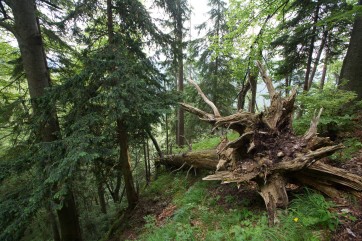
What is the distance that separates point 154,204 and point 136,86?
4059 mm

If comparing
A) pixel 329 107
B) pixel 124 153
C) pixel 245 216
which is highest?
pixel 329 107

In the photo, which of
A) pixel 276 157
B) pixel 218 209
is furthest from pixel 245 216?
pixel 276 157

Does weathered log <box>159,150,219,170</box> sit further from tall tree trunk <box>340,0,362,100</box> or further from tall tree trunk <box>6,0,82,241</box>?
tall tree trunk <box>340,0,362,100</box>

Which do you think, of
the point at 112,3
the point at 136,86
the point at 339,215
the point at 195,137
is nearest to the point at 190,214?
the point at 339,215

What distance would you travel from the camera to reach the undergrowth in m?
2.81

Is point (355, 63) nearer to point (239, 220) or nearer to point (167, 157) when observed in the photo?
point (239, 220)

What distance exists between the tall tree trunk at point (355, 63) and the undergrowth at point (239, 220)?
4099mm

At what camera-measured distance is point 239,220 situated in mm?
3715

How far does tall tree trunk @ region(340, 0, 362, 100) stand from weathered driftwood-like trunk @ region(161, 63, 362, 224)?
2718mm

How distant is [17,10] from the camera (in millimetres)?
5355

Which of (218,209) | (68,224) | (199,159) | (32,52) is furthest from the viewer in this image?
(199,159)

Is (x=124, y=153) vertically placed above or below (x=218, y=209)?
above

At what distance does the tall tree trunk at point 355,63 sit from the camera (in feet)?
18.6

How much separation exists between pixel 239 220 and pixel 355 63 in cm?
549
